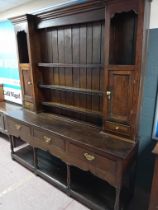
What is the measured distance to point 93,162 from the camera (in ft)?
5.38

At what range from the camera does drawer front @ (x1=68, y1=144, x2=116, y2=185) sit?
60.3 inches

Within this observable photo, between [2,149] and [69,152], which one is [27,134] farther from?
[2,149]

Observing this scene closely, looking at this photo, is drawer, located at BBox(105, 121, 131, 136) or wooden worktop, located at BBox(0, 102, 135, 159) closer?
wooden worktop, located at BBox(0, 102, 135, 159)

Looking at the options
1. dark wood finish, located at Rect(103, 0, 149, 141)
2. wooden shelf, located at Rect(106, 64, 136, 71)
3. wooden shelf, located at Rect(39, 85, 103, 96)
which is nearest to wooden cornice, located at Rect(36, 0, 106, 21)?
dark wood finish, located at Rect(103, 0, 149, 141)

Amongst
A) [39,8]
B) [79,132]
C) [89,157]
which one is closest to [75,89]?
[79,132]

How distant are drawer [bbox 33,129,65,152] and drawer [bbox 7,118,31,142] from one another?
143mm

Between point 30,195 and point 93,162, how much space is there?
101 cm

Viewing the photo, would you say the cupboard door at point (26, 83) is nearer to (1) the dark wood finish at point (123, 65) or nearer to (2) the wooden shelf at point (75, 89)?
(2) the wooden shelf at point (75, 89)

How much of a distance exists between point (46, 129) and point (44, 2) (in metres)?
1.76

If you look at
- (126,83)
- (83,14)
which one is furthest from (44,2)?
(126,83)

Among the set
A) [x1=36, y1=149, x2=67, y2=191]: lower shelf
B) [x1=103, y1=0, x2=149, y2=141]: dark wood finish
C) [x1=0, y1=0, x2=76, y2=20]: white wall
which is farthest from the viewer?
[x1=0, y1=0, x2=76, y2=20]: white wall

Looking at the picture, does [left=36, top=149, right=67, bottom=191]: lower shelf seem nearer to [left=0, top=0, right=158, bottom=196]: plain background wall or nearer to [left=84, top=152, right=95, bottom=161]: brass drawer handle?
[left=84, top=152, right=95, bottom=161]: brass drawer handle

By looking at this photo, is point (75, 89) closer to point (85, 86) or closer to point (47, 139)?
point (85, 86)

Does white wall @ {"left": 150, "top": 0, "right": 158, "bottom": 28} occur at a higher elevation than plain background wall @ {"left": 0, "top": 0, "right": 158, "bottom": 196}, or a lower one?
higher
